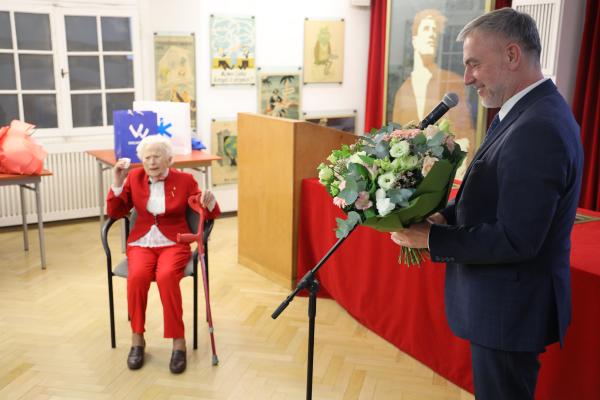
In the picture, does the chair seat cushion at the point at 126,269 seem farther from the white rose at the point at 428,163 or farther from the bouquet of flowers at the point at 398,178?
the white rose at the point at 428,163

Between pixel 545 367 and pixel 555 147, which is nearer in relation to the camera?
pixel 555 147

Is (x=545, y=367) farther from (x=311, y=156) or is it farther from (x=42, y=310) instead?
(x=42, y=310)

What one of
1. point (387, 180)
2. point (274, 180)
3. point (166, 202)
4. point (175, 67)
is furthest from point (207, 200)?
point (175, 67)

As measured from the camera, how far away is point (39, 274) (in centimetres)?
456

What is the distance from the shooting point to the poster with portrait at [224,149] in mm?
6199

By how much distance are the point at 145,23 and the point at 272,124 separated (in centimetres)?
237

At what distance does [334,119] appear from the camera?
693 centimetres

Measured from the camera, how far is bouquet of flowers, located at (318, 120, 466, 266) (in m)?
1.68

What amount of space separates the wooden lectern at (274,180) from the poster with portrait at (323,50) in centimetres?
233

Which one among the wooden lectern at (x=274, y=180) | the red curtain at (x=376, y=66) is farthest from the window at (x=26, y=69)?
the red curtain at (x=376, y=66)

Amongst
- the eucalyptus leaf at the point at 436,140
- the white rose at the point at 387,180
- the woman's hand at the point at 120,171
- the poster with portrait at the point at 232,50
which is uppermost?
the poster with portrait at the point at 232,50

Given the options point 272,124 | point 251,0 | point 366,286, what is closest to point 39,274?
point 272,124

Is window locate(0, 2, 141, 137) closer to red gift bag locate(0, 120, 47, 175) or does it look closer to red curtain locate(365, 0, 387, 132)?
red gift bag locate(0, 120, 47, 175)

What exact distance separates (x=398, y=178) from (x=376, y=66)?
17.4ft
